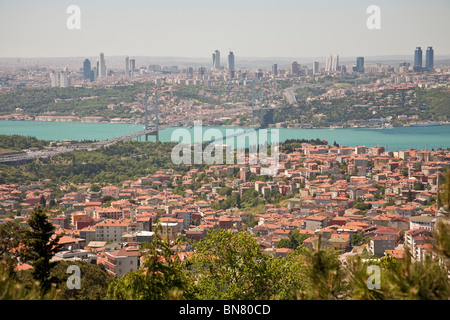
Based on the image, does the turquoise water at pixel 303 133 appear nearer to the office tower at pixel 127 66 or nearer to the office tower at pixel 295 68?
the office tower at pixel 127 66

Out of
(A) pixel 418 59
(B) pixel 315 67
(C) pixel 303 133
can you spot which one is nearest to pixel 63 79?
(C) pixel 303 133

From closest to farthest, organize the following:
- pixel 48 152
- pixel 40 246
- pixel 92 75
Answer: pixel 40 246 < pixel 48 152 < pixel 92 75

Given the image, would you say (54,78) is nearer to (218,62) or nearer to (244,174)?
(218,62)

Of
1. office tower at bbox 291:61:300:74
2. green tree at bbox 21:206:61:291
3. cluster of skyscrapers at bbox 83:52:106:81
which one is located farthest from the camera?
office tower at bbox 291:61:300:74

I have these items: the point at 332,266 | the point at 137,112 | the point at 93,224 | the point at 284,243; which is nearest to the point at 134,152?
the point at 93,224

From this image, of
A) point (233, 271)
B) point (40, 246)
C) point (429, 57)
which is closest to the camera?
point (40, 246)

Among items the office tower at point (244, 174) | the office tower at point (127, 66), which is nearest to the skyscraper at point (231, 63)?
the office tower at point (127, 66)

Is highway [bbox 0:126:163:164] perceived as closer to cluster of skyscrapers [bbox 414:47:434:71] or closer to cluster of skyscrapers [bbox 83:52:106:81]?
cluster of skyscrapers [bbox 83:52:106:81]

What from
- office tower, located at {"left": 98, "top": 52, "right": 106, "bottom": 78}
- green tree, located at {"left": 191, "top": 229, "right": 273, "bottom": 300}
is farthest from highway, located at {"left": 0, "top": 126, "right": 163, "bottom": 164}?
green tree, located at {"left": 191, "top": 229, "right": 273, "bottom": 300}
